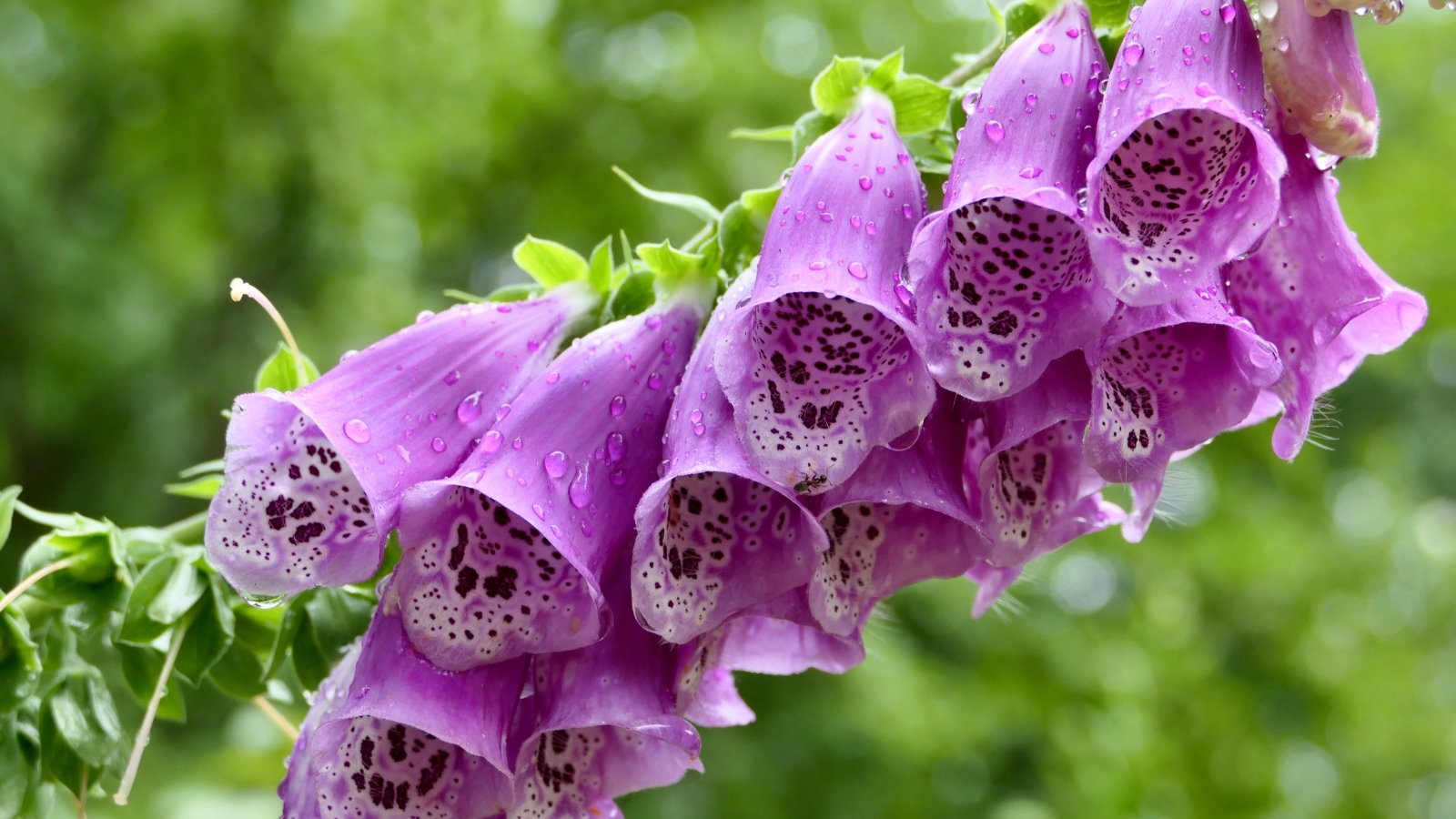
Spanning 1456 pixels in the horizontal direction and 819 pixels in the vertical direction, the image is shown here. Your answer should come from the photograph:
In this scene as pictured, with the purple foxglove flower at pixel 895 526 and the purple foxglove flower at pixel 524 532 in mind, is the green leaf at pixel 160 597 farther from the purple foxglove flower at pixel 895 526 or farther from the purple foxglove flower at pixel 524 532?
the purple foxglove flower at pixel 895 526

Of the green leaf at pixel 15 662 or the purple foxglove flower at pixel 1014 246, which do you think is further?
the green leaf at pixel 15 662

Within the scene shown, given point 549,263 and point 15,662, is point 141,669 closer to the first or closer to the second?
point 15,662

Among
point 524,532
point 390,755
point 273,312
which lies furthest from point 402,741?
point 273,312

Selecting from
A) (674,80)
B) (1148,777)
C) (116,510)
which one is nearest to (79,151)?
(116,510)

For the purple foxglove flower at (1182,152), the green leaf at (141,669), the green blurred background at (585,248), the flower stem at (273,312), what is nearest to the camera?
the purple foxglove flower at (1182,152)

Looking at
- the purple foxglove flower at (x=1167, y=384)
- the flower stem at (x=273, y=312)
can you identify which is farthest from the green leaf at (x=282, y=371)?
the purple foxglove flower at (x=1167, y=384)

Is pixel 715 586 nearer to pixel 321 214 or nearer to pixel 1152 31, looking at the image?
pixel 1152 31

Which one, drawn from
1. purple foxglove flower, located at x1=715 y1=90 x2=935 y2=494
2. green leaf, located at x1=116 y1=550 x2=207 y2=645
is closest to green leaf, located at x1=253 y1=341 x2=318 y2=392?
green leaf, located at x1=116 y1=550 x2=207 y2=645
